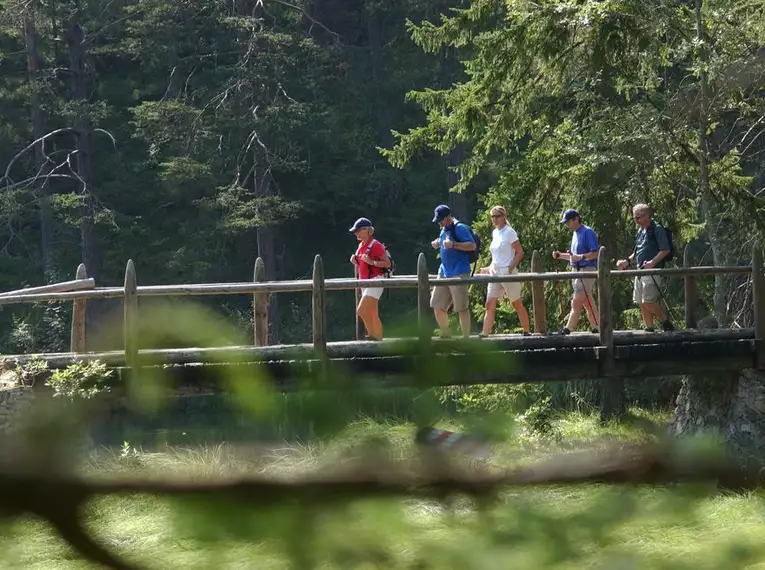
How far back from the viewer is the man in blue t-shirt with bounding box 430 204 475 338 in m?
9.95

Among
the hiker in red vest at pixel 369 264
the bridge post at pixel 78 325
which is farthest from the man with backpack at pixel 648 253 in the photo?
the bridge post at pixel 78 325

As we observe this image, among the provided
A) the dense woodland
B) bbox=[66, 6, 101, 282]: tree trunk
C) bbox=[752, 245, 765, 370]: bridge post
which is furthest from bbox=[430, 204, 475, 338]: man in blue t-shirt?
bbox=[66, 6, 101, 282]: tree trunk

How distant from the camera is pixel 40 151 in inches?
1249

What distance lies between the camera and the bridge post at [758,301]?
37.6ft

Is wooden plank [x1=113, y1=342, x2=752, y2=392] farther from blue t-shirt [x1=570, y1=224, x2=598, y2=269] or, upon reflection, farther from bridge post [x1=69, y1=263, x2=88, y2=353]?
bridge post [x1=69, y1=263, x2=88, y2=353]

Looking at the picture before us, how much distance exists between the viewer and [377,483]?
152 cm

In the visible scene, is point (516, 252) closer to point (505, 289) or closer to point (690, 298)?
point (505, 289)

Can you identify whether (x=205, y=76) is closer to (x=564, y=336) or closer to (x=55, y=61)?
(x=55, y=61)

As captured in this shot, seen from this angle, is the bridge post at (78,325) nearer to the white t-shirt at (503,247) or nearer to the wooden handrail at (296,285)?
the wooden handrail at (296,285)

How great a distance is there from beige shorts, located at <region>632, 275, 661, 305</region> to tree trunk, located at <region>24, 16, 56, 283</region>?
828 inches

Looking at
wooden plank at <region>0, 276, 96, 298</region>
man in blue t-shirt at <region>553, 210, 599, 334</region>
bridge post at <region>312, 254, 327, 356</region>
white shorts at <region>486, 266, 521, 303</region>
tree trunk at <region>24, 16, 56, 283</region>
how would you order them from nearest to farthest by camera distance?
1. bridge post at <region>312, 254, 327, 356</region>
2. white shorts at <region>486, 266, 521, 303</region>
3. man in blue t-shirt at <region>553, 210, 599, 334</region>
4. wooden plank at <region>0, 276, 96, 298</region>
5. tree trunk at <region>24, 16, 56, 283</region>

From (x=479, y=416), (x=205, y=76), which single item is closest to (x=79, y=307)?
(x=479, y=416)

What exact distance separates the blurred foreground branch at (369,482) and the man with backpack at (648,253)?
898cm

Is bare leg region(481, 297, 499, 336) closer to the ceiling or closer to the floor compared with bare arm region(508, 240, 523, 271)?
closer to the floor
